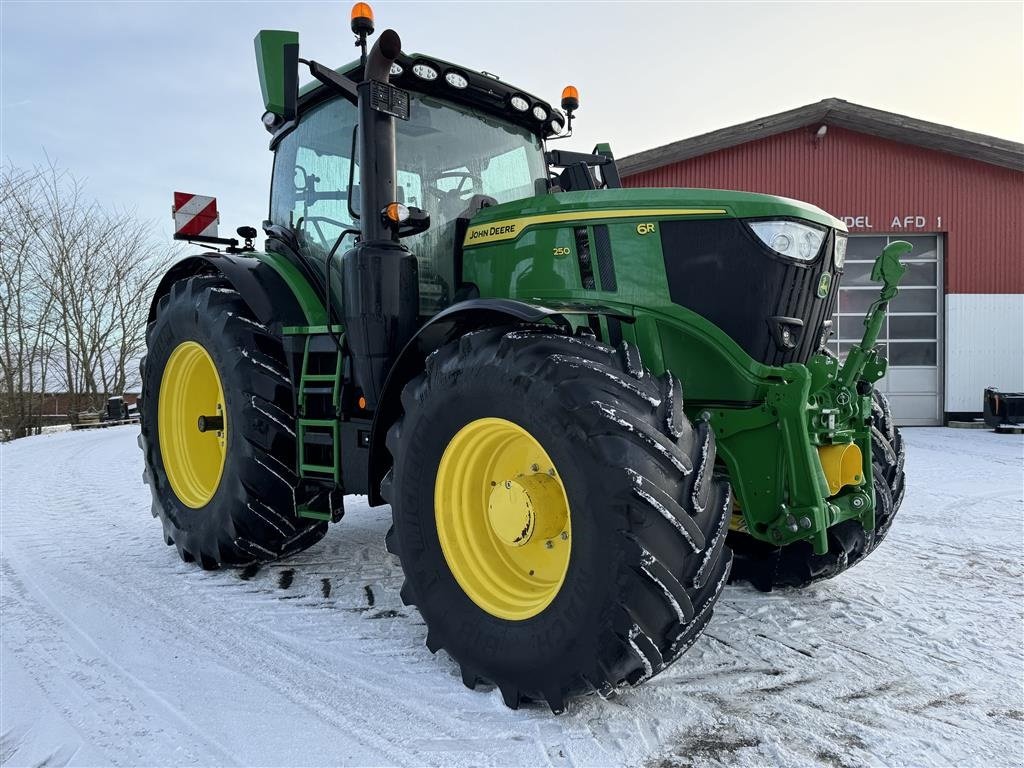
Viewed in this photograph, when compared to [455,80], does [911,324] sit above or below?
below

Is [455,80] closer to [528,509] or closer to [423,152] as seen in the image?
[423,152]

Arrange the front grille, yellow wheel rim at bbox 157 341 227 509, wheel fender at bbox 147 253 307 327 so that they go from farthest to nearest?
1. yellow wheel rim at bbox 157 341 227 509
2. wheel fender at bbox 147 253 307 327
3. the front grille

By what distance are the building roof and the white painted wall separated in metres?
2.60

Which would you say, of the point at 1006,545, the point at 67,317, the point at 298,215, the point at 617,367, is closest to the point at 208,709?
the point at 617,367

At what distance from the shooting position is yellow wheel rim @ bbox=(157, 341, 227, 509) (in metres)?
4.52

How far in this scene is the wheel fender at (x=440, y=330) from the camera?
2.67 metres

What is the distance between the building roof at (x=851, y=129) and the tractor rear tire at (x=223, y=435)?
10.9 meters

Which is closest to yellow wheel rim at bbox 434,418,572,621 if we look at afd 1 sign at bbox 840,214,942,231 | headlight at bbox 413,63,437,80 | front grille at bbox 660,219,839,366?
front grille at bbox 660,219,839,366

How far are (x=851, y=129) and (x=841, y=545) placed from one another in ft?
43.0

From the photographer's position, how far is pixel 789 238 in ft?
9.78

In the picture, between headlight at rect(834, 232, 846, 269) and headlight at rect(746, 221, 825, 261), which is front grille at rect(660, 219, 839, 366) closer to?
headlight at rect(746, 221, 825, 261)

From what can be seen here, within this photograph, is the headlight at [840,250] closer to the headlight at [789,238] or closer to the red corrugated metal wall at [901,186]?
the headlight at [789,238]

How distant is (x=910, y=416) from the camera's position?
1437 cm

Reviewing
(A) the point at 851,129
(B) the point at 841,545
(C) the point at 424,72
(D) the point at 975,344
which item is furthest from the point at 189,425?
(D) the point at 975,344
